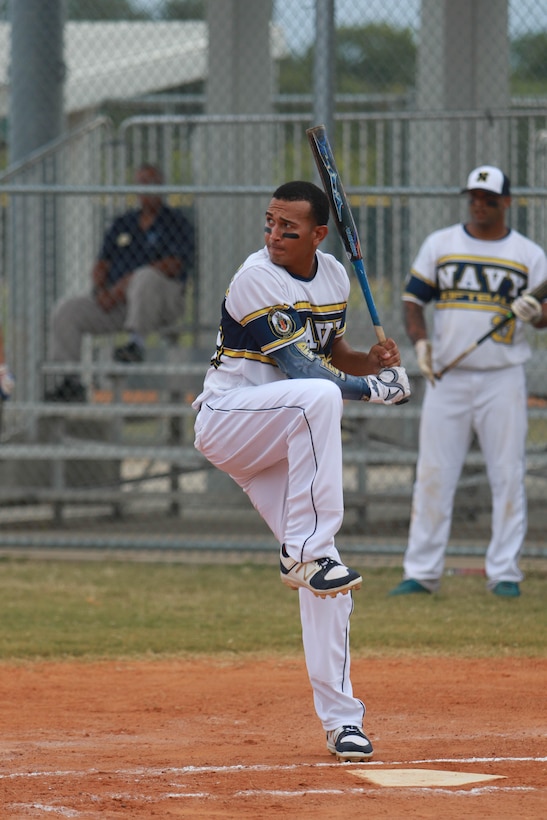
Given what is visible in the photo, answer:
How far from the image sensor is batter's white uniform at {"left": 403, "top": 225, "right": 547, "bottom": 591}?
7.63 meters

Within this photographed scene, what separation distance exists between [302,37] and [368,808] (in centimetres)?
904

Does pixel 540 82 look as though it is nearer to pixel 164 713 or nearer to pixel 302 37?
pixel 302 37

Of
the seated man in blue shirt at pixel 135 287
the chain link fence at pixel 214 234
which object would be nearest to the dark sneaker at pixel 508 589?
the chain link fence at pixel 214 234

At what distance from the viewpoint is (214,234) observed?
11281 mm

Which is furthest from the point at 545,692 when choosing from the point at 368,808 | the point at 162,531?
the point at 162,531

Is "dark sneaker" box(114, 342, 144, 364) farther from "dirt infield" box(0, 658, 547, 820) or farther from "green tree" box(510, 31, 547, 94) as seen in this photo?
"green tree" box(510, 31, 547, 94)

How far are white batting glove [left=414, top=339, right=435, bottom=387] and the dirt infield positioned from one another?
1.93 m

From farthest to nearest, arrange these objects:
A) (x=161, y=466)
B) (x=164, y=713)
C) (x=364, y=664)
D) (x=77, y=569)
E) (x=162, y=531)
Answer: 1. (x=161, y=466)
2. (x=162, y=531)
3. (x=77, y=569)
4. (x=364, y=664)
5. (x=164, y=713)

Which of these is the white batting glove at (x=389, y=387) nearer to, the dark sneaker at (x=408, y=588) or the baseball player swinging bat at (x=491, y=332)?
the baseball player swinging bat at (x=491, y=332)

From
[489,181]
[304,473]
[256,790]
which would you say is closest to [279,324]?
[304,473]

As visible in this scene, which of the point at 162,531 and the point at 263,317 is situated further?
the point at 162,531

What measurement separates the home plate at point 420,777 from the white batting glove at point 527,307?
3.73m

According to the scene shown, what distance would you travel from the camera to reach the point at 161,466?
49.6ft

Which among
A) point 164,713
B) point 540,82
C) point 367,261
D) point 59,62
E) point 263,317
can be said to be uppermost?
point 540,82
